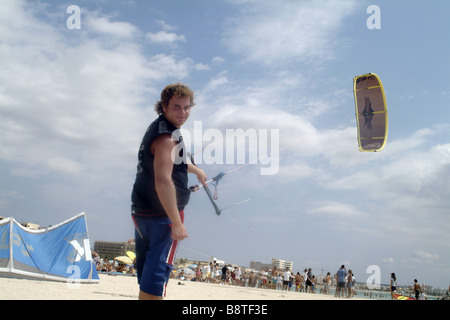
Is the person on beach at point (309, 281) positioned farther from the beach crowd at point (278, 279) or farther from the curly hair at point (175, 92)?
the curly hair at point (175, 92)

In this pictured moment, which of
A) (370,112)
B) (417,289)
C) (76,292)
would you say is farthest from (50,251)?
(417,289)

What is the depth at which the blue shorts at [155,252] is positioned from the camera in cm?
245

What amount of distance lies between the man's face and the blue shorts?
0.78 m

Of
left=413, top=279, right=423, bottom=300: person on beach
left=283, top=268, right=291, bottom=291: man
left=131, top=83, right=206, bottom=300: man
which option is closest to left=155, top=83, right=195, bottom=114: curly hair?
left=131, top=83, right=206, bottom=300: man

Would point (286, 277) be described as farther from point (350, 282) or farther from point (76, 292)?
point (76, 292)

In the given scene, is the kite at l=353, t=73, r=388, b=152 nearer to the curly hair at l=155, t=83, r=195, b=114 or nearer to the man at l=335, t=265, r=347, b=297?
the curly hair at l=155, t=83, r=195, b=114

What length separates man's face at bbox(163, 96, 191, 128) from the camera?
2742 millimetres

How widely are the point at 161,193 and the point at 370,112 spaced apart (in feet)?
32.0

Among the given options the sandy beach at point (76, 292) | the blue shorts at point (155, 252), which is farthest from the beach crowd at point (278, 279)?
the blue shorts at point (155, 252)
